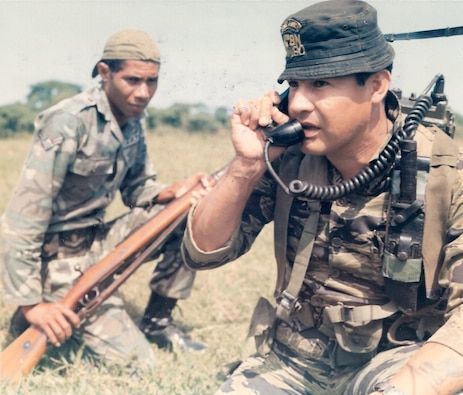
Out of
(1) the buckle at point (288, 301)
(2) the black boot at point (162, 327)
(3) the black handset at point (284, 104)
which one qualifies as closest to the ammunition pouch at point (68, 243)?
(2) the black boot at point (162, 327)

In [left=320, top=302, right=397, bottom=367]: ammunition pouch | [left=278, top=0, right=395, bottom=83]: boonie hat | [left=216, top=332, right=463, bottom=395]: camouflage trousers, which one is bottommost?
[left=216, top=332, right=463, bottom=395]: camouflage trousers

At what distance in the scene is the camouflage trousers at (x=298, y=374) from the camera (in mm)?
3586

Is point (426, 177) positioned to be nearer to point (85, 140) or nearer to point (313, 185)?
point (313, 185)

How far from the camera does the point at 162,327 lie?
5945 millimetres

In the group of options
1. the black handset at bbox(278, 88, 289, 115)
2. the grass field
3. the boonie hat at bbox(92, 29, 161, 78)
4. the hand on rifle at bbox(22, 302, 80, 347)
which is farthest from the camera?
the boonie hat at bbox(92, 29, 161, 78)

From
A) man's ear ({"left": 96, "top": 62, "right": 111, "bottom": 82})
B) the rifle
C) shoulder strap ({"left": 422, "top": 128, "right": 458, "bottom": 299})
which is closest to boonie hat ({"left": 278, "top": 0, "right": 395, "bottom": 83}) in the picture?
shoulder strap ({"left": 422, "top": 128, "right": 458, "bottom": 299})

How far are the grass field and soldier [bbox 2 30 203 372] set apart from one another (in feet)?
0.80

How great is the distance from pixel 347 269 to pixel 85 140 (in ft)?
8.76

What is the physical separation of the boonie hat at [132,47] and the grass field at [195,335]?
2133mm

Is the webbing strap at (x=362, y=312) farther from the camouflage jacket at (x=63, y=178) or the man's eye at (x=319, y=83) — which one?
the camouflage jacket at (x=63, y=178)

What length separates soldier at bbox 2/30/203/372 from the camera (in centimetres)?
528

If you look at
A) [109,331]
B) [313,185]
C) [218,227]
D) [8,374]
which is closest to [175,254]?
[109,331]

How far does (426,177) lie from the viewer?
10.8ft

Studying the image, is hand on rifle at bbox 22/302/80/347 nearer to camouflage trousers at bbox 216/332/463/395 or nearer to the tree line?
camouflage trousers at bbox 216/332/463/395
